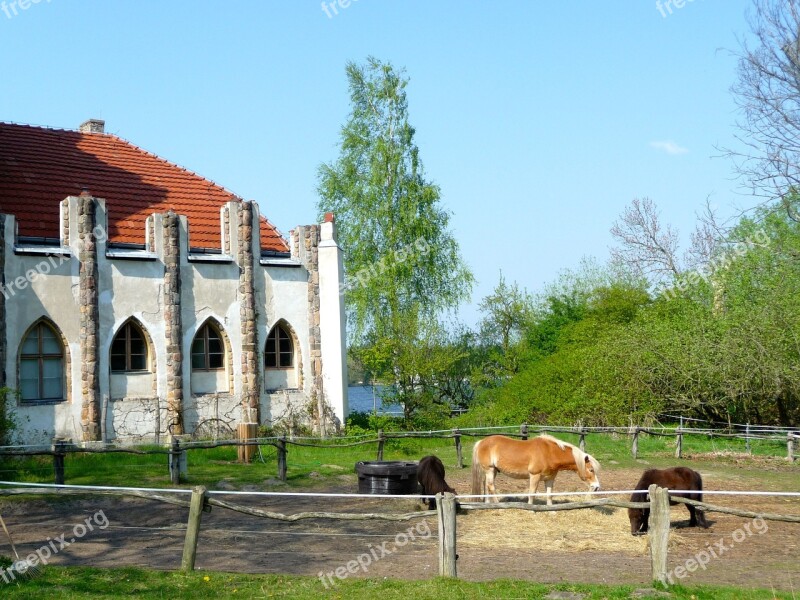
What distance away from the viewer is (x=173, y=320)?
80.0 ft

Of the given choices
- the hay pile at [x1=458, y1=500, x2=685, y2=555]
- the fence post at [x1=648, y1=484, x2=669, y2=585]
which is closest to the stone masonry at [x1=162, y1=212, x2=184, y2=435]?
the hay pile at [x1=458, y1=500, x2=685, y2=555]

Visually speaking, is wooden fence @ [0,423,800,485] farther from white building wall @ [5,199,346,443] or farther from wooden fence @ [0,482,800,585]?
wooden fence @ [0,482,800,585]

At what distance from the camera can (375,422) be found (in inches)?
1077

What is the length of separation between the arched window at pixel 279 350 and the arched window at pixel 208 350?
4.78 ft

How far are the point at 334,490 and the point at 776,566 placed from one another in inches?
372

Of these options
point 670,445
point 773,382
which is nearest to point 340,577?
Result: point 670,445

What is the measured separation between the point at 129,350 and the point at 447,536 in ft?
52.9

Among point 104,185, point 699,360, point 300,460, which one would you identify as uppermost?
point 104,185

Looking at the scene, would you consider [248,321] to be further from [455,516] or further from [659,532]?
[659,532]

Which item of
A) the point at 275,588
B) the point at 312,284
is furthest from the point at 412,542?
the point at 312,284

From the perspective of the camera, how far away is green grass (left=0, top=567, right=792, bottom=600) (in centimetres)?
918

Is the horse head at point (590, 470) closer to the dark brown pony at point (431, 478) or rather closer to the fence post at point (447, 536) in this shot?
the dark brown pony at point (431, 478)

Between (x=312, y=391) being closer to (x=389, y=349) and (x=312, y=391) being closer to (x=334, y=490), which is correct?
(x=389, y=349)

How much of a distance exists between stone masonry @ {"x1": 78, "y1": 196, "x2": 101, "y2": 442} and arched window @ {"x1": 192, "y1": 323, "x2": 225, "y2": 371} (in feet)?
9.62
